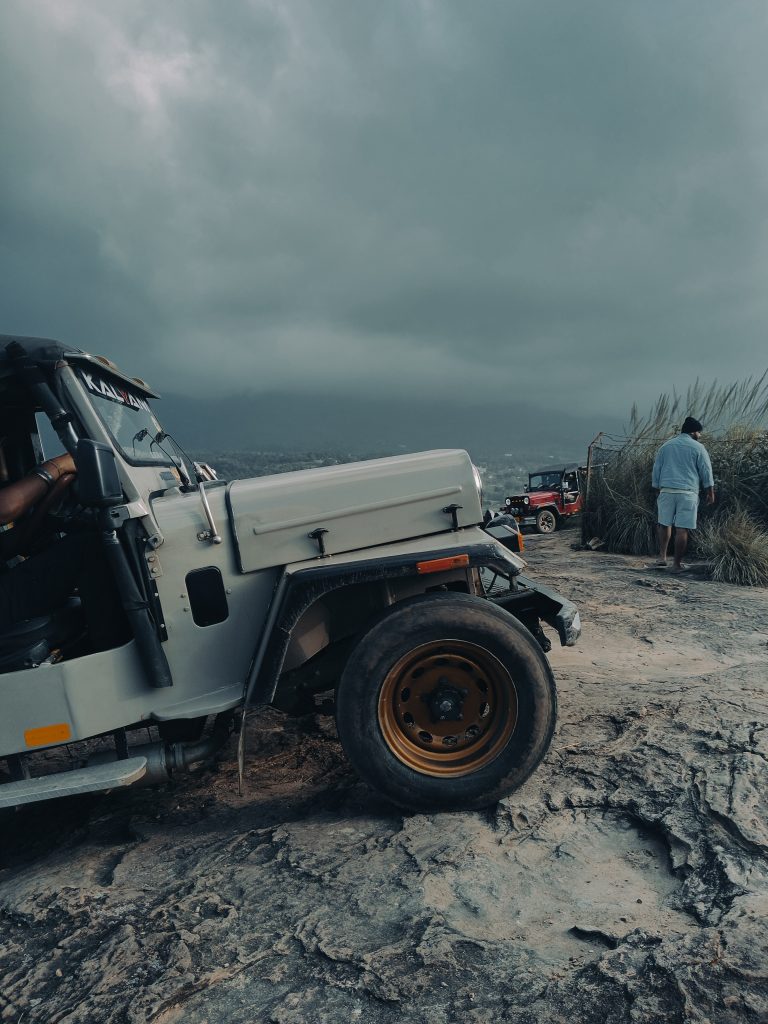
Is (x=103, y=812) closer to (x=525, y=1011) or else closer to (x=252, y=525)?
(x=252, y=525)

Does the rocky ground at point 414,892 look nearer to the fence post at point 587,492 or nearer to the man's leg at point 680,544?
the man's leg at point 680,544

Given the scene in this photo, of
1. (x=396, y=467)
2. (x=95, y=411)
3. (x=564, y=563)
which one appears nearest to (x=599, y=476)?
(x=564, y=563)

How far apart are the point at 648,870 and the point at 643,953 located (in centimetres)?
49

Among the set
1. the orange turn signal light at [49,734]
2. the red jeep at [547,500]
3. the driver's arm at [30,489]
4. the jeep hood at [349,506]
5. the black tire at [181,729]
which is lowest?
the red jeep at [547,500]

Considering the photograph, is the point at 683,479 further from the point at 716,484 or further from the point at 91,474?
the point at 91,474

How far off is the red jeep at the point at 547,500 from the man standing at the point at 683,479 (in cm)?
972

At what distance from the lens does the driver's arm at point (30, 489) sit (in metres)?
2.93

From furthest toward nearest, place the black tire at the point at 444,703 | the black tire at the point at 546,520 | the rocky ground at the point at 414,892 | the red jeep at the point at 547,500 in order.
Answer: the black tire at the point at 546,520 → the red jeep at the point at 547,500 → the black tire at the point at 444,703 → the rocky ground at the point at 414,892

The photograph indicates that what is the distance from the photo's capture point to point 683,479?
8.10 meters

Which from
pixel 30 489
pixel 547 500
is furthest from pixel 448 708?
pixel 547 500

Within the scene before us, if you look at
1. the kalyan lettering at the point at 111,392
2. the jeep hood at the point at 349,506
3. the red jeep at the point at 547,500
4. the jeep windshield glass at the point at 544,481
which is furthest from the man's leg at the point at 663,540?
the jeep windshield glass at the point at 544,481

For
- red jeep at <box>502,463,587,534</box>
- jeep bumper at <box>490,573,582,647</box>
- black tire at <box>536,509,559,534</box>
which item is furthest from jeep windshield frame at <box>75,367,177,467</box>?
black tire at <box>536,509,559,534</box>

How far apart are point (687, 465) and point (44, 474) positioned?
7.48m

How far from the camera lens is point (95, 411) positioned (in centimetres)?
313
